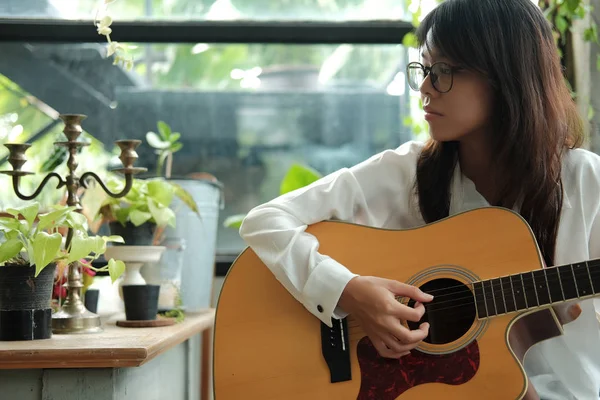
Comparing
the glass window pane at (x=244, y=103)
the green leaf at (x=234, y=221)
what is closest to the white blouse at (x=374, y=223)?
the green leaf at (x=234, y=221)

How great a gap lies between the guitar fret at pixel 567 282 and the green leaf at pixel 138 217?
38.8 inches

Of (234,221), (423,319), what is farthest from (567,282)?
(234,221)

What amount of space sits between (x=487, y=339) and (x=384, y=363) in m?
0.18

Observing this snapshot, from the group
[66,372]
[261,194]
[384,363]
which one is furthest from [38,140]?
[384,363]

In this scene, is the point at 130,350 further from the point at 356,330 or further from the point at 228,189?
the point at 228,189

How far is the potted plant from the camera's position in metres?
1.22

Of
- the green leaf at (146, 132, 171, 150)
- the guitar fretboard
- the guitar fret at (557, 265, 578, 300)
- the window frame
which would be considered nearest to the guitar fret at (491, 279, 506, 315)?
the guitar fretboard

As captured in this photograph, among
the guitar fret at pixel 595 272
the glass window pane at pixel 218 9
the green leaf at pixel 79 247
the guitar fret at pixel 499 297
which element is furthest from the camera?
the glass window pane at pixel 218 9

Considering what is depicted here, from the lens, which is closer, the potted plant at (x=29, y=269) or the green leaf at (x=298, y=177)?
the potted plant at (x=29, y=269)

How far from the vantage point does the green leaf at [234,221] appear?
2.41m

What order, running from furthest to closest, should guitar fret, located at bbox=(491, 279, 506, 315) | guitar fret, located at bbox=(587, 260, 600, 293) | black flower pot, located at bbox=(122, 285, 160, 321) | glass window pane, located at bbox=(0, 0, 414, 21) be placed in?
1. glass window pane, located at bbox=(0, 0, 414, 21)
2. black flower pot, located at bbox=(122, 285, 160, 321)
3. guitar fret, located at bbox=(491, 279, 506, 315)
4. guitar fret, located at bbox=(587, 260, 600, 293)

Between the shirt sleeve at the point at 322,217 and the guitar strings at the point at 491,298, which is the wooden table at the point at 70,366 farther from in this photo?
the guitar strings at the point at 491,298

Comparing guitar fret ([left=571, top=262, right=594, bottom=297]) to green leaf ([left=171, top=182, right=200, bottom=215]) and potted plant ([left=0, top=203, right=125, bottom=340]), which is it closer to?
potted plant ([left=0, top=203, right=125, bottom=340])

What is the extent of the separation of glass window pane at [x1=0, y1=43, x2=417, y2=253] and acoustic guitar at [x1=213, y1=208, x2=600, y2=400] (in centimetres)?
118
